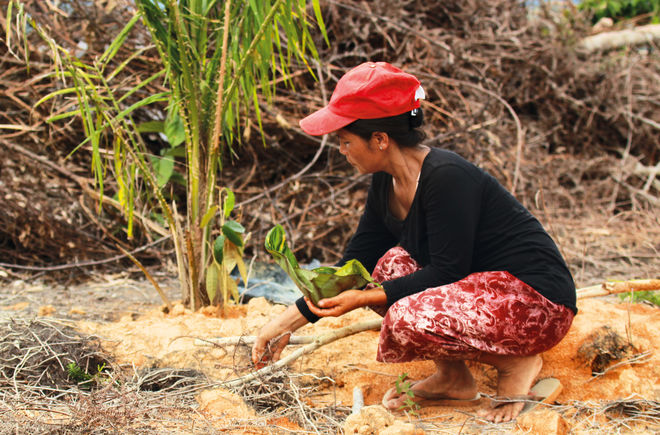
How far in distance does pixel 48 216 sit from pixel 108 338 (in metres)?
1.59

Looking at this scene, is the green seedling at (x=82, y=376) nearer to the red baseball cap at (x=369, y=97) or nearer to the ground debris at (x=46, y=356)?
the ground debris at (x=46, y=356)

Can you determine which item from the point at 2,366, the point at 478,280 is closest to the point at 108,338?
→ the point at 2,366


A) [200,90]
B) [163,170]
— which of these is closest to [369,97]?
[200,90]

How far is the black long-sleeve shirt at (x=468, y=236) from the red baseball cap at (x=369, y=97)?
198 millimetres

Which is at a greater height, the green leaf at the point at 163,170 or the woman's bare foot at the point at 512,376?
the green leaf at the point at 163,170

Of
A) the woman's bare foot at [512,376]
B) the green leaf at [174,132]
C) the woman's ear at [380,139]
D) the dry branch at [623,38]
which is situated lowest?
the woman's bare foot at [512,376]

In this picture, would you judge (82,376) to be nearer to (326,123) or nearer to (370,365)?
(370,365)

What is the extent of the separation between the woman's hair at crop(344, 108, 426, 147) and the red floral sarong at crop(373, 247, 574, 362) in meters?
0.46

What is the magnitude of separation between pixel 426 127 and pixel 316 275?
109 inches

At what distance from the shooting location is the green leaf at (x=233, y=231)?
2.52 metres

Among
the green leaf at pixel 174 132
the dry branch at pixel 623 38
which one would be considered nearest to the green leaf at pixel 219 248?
the green leaf at pixel 174 132

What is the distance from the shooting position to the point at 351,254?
6.80ft

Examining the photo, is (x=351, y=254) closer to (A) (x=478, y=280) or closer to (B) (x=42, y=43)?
(A) (x=478, y=280)

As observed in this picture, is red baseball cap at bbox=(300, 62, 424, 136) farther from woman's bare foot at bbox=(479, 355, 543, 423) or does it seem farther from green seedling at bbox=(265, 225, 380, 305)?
woman's bare foot at bbox=(479, 355, 543, 423)
